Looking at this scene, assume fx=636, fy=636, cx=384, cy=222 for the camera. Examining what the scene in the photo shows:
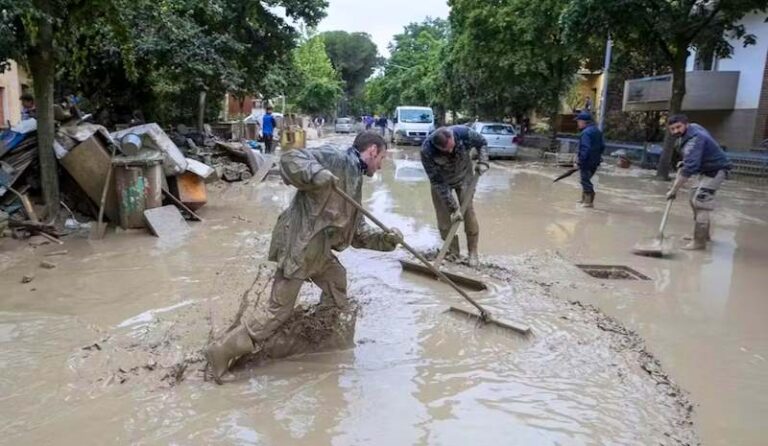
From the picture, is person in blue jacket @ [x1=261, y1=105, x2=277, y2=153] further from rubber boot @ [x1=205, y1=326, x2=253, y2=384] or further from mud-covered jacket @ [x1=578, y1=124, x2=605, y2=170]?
rubber boot @ [x1=205, y1=326, x2=253, y2=384]

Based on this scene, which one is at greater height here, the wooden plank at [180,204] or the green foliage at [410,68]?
the green foliage at [410,68]

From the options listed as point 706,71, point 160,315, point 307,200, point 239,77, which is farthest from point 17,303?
point 706,71

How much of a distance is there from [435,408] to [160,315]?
2.40 metres

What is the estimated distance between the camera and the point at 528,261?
22.4ft

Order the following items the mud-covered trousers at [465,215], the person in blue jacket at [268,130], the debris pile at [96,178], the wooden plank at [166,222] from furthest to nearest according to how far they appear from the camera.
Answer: the person in blue jacket at [268,130]
the wooden plank at [166,222]
the debris pile at [96,178]
the mud-covered trousers at [465,215]

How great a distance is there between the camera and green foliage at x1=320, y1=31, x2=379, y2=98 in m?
78.4

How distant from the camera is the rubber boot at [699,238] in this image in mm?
7516

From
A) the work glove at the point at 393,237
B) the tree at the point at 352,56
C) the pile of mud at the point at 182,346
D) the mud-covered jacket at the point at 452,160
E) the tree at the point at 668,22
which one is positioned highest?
the tree at the point at 352,56

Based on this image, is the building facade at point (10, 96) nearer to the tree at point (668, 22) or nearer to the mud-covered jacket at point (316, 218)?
the tree at point (668, 22)

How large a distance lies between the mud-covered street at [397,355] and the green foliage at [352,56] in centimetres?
7249

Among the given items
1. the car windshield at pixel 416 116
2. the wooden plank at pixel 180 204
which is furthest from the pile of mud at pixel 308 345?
the car windshield at pixel 416 116

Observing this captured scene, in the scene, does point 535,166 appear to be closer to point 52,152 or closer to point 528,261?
point 528,261

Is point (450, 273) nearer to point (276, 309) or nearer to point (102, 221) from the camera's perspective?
point (276, 309)

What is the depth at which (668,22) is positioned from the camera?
44.4 feet
